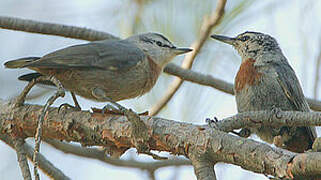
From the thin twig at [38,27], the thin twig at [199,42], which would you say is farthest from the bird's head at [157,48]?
the thin twig at [38,27]

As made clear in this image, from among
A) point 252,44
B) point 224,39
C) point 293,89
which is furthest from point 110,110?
point 252,44

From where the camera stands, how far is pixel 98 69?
3.59 metres

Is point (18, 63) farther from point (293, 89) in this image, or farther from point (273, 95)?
point (293, 89)

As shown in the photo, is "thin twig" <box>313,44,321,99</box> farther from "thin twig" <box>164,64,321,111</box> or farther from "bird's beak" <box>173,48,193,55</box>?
"bird's beak" <box>173,48,193,55</box>

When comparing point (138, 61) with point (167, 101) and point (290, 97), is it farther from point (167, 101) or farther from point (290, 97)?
point (290, 97)

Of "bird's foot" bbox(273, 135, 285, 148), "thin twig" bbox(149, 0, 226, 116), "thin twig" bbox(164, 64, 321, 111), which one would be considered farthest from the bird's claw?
"bird's foot" bbox(273, 135, 285, 148)

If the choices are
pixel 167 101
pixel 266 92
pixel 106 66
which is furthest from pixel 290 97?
pixel 106 66

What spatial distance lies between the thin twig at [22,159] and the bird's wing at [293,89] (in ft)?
7.74

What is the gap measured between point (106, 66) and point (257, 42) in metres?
1.78

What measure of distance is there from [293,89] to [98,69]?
5.93 feet

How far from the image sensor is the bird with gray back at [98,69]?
3.52 m

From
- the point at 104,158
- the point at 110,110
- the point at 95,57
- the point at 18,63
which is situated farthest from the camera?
the point at 104,158

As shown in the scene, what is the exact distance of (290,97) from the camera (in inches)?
160

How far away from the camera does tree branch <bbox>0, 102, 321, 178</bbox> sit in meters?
2.16
